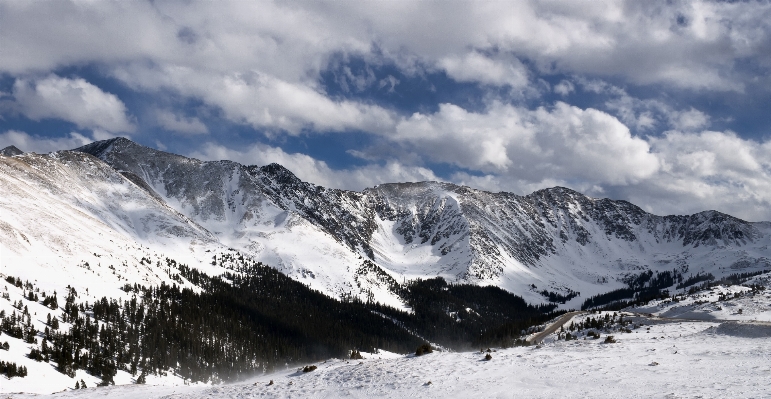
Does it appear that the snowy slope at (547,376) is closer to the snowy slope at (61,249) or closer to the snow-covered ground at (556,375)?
the snow-covered ground at (556,375)

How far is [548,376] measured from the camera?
31.2 m

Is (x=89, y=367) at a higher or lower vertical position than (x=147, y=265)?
lower

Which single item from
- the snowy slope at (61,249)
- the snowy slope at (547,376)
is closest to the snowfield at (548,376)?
the snowy slope at (547,376)

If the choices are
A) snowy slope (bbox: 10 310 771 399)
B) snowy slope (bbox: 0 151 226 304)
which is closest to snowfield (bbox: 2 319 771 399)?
snowy slope (bbox: 10 310 771 399)

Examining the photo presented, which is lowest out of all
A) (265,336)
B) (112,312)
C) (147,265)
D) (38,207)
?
(265,336)

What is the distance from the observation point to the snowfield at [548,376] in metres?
27.1

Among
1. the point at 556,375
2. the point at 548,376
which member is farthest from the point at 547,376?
the point at 556,375

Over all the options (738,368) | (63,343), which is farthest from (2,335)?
(738,368)

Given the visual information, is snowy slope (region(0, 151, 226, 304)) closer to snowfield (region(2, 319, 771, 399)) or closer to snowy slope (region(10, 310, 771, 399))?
snowfield (region(2, 319, 771, 399))

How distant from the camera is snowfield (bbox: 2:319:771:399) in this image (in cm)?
2714

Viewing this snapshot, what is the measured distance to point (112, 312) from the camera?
344ft

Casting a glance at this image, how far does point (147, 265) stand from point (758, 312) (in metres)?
169

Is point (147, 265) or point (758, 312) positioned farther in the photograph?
point (147, 265)

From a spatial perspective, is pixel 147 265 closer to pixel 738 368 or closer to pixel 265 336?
pixel 265 336
